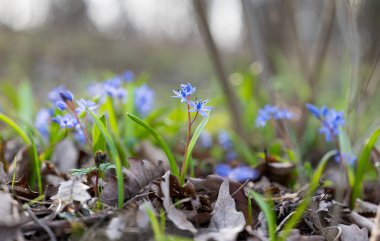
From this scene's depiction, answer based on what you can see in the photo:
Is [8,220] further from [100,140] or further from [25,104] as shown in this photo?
[25,104]

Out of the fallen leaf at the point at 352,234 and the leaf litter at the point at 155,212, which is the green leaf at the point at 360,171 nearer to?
the leaf litter at the point at 155,212

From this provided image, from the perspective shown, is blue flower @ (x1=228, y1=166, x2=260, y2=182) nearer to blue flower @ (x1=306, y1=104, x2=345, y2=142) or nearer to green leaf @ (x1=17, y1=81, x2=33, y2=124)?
blue flower @ (x1=306, y1=104, x2=345, y2=142)

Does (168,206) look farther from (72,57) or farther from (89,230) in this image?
(72,57)

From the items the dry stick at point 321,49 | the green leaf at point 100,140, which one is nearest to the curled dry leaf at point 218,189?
the green leaf at point 100,140

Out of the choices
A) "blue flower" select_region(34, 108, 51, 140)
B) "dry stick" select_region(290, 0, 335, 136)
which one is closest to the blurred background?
"dry stick" select_region(290, 0, 335, 136)

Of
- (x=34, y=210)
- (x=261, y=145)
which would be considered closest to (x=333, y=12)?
(x=261, y=145)

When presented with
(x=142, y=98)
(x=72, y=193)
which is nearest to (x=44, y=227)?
(x=72, y=193)
